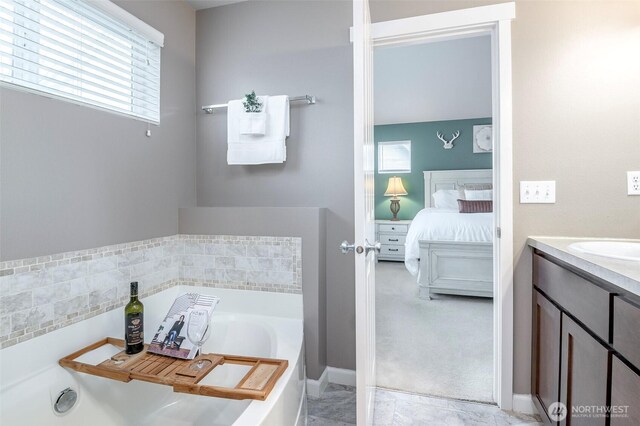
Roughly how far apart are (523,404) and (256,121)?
225cm

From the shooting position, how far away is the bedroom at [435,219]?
229 centimetres

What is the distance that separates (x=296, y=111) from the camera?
212cm

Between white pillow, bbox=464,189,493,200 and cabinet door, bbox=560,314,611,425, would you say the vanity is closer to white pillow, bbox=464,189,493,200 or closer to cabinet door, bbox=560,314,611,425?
Answer: cabinet door, bbox=560,314,611,425

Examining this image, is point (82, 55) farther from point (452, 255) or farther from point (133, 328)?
point (452, 255)

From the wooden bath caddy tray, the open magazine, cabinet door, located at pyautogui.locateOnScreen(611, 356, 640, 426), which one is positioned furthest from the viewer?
the open magazine

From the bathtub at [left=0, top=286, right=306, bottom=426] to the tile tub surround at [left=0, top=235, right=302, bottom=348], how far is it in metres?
0.05

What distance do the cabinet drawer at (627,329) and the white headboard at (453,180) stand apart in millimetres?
4656

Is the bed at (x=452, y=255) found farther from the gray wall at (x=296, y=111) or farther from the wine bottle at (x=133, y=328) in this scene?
the wine bottle at (x=133, y=328)

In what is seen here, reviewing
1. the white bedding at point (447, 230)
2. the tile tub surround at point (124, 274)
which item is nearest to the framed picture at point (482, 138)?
the white bedding at point (447, 230)

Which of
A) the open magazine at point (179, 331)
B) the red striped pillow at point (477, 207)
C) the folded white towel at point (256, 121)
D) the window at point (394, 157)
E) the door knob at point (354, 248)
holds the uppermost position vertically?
the window at point (394, 157)

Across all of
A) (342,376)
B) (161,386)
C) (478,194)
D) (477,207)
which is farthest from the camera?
(478,194)

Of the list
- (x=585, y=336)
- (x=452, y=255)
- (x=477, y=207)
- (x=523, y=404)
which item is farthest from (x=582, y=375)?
(x=477, y=207)

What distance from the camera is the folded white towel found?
205cm

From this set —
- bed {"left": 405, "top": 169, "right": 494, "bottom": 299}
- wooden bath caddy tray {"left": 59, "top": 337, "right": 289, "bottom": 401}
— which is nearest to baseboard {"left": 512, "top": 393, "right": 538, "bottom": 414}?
wooden bath caddy tray {"left": 59, "top": 337, "right": 289, "bottom": 401}
